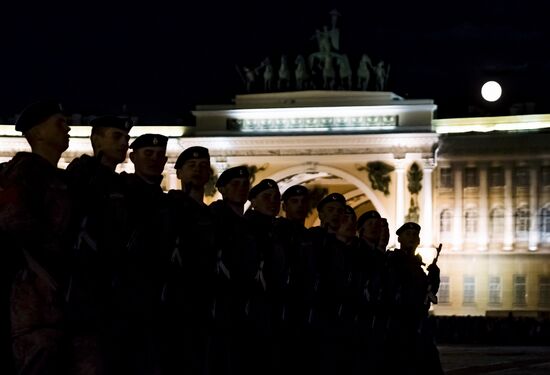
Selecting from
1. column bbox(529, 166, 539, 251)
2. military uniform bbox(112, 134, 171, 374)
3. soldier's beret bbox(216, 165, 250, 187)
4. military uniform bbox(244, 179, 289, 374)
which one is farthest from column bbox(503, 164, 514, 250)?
military uniform bbox(112, 134, 171, 374)

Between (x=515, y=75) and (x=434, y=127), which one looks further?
(x=515, y=75)

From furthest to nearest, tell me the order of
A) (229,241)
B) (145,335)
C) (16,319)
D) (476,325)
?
(476,325) → (229,241) → (145,335) → (16,319)

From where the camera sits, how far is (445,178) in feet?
190

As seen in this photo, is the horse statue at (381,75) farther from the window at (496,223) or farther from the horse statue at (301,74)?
the window at (496,223)

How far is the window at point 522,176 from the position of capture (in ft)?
187

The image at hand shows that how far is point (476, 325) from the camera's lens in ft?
140

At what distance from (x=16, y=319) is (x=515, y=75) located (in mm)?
60476

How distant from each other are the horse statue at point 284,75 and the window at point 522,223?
10.8 m

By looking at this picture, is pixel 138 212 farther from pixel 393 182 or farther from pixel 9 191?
pixel 393 182

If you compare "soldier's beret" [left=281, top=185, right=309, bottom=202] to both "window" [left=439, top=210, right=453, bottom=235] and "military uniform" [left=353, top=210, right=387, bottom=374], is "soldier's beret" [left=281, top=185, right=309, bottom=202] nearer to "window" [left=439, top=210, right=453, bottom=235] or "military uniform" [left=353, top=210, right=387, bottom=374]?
"military uniform" [left=353, top=210, right=387, bottom=374]

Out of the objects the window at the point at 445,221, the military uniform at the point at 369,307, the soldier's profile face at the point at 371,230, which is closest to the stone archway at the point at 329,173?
the window at the point at 445,221

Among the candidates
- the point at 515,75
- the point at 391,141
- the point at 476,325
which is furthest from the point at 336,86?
the point at 476,325

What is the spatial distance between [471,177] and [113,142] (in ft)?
167

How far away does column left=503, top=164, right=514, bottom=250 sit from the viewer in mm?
57000
